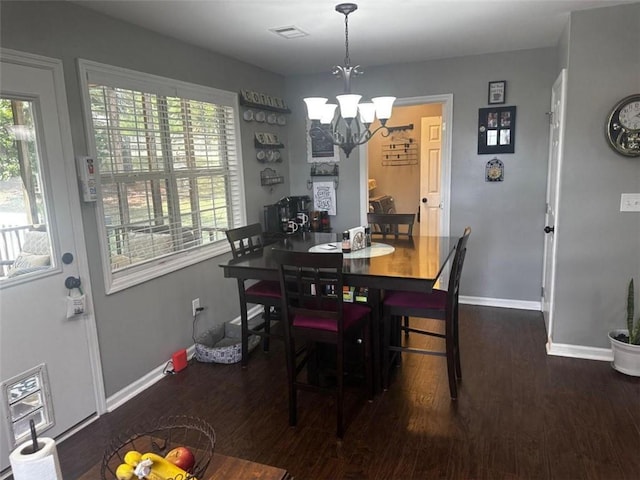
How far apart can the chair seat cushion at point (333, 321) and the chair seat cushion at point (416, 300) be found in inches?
8.9

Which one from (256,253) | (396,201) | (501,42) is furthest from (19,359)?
(396,201)

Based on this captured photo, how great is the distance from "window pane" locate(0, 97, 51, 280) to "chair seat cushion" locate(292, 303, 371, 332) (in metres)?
1.43

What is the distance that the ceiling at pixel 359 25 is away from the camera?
8.76 feet

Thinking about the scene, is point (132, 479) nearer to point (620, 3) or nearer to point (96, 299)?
point (96, 299)

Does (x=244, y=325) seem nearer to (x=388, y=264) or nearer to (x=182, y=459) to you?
(x=388, y=264)

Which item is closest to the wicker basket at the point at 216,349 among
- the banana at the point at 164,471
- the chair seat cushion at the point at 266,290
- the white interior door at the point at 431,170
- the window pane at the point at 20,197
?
the chair seat cushion at the point at 266,290

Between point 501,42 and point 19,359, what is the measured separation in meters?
4.07

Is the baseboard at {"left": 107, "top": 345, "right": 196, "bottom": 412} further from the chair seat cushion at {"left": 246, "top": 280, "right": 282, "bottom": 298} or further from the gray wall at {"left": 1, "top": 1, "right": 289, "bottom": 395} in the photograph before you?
the chair seat cushion at {"left": 246, "top": 280, "right": 282, "bottom": 298}

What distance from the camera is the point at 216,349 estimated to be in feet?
11.0

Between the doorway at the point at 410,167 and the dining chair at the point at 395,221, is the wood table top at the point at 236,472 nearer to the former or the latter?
the dining chair at the point at 395,221

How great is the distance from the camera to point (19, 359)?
2.24 metres

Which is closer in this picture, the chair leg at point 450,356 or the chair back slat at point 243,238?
the chair leg at point 450,356

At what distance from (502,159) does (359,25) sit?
196cm

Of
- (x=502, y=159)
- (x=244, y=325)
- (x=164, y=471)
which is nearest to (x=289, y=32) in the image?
(x=244, y=325)
